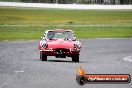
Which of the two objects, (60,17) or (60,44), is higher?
(60,44)

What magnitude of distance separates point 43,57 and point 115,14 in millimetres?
65306

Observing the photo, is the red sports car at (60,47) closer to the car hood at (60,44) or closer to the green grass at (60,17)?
the car hood at (60,44)

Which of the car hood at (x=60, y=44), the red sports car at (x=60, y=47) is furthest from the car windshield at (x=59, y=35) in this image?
the car hood at (x=60, y=44)

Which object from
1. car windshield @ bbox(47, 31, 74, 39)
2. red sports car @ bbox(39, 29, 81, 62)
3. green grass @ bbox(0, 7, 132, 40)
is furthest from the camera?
green grass @ bbox(0, 7, 132, 40)

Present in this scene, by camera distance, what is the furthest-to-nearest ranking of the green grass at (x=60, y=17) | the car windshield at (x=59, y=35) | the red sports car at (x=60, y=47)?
1. the green grass at (x=60, y=17)
2. the car windshield at (x=59, y=35)
3. the red sports car at (x=60, y=47)

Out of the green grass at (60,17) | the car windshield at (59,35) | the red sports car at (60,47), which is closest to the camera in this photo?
the red sports car at (60,47)

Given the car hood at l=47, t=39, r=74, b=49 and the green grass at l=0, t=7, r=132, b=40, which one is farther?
the green grass at l=0, t=7, r=132, b=40

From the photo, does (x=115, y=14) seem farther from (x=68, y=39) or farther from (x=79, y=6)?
(x=68, y=39)

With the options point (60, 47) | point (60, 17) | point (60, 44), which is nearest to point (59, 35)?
point (60, 44)

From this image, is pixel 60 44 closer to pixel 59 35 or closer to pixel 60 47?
pixel 60 47

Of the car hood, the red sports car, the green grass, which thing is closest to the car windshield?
the red sports car

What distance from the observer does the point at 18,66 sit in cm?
1877

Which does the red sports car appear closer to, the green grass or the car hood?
the car hood

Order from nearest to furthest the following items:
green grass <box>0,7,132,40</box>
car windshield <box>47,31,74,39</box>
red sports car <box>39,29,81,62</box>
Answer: red sports car <box>39,29,81,62</box>, car windshield <box>47,31,74,39</box>, green grass <box>0,7,132,40</box>
